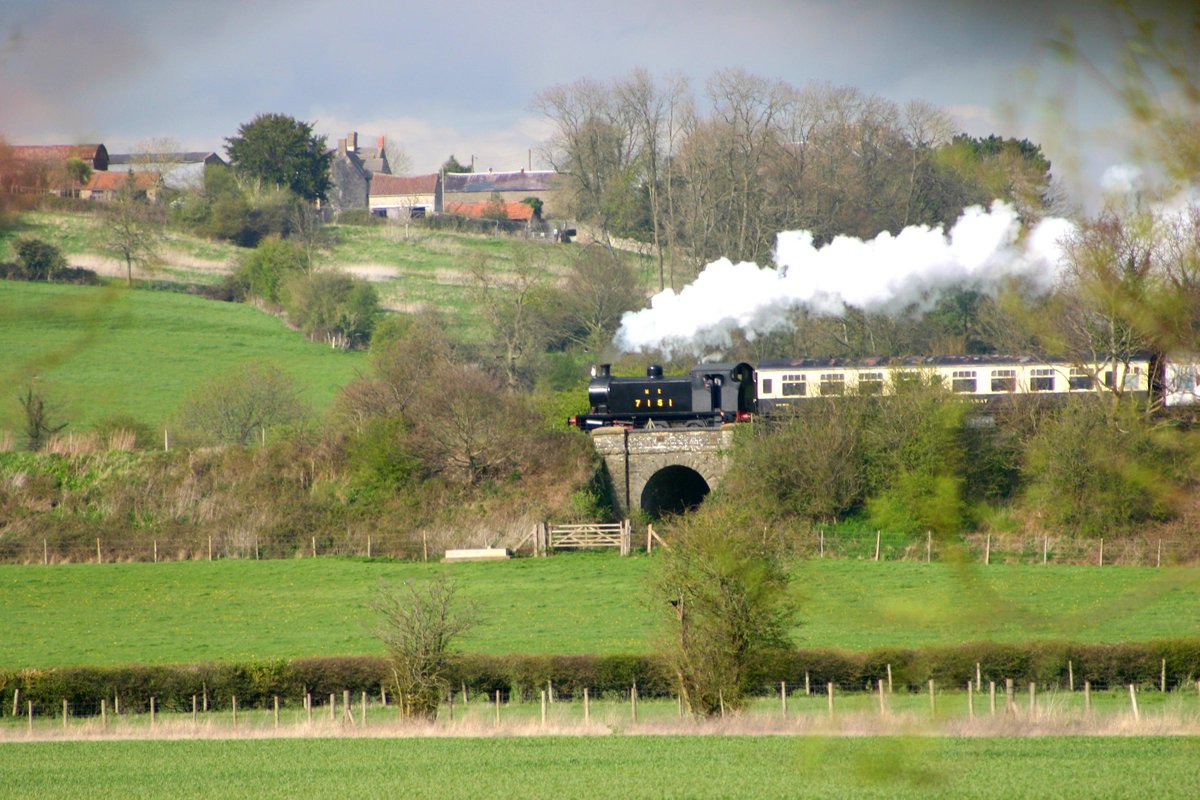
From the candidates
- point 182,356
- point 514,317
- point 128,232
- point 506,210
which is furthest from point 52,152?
point 506,210

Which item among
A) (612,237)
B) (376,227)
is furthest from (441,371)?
(376,227)

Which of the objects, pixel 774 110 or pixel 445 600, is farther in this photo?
pixel 774 110

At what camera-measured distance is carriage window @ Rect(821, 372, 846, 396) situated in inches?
1640

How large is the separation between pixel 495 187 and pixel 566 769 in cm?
10645

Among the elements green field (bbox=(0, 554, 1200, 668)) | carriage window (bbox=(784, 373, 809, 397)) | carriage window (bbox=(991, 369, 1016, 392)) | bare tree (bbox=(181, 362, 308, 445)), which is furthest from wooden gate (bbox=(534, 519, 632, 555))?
bare tree (bbox=(181, 362, 308, 445))

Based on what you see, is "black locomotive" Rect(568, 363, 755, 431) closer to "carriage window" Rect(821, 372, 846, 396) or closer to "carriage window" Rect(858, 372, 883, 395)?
"carriage window" Rect(821, 372, 846, 396)

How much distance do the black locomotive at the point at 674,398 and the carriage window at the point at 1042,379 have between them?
31.9 ft

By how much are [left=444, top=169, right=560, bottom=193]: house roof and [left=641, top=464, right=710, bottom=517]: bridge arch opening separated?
72.0 metres

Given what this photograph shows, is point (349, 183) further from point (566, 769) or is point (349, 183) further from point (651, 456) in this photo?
point (566, 769)

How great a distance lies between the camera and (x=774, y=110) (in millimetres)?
62938

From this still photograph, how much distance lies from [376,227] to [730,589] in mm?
80140

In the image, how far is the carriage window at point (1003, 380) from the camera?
4184 centimetres

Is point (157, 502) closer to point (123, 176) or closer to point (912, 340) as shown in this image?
point (912, 340)

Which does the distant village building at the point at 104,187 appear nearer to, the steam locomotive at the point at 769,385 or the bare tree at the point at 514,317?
the steam locomotive at the point at 769,385
